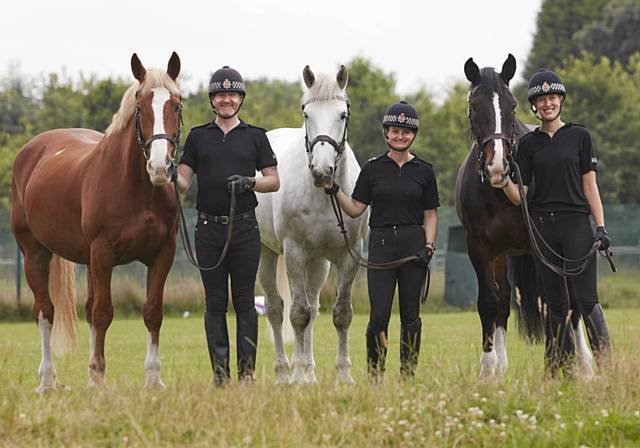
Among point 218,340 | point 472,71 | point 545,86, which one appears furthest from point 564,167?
point 218,340

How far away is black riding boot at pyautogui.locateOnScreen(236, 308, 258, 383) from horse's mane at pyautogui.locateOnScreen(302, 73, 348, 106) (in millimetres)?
1700

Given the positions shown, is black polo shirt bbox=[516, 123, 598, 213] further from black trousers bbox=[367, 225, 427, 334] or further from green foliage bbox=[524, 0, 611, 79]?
green foliage bbox=[524, 0, 611, 79]

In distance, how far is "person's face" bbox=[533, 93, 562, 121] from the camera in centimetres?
730

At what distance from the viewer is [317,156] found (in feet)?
24.8

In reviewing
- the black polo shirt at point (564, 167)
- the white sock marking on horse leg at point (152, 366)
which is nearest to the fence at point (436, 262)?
the white sock marking on horse leg at point (152, 366)

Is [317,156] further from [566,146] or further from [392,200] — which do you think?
[566,146]

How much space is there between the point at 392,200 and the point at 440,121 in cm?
3423

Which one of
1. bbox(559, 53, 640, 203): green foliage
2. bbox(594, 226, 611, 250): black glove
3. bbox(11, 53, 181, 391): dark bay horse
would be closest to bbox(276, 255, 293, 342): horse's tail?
bbox(11, 53, 181, 391): dark bay horse

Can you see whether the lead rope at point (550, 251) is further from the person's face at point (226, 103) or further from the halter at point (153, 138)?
the halter at point (153, 138)

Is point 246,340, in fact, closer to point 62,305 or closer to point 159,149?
point 159,149

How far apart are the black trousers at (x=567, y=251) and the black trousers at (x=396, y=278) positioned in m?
0.88

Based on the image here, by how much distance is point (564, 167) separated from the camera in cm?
718

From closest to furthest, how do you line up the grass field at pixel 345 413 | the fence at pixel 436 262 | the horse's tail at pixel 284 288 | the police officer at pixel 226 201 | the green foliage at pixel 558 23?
the grass field at pixel 345 413, the police officer at pixel 226 201, the horse's tail at pixel 284 288, the fence at pixel 436 262, the green foliage at pixel 558 23

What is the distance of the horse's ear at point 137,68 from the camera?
7.37 meters
